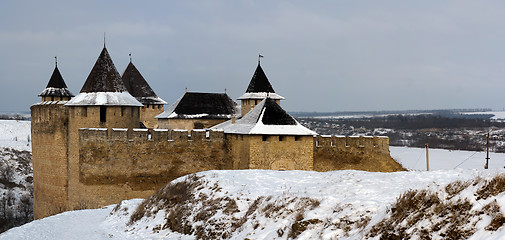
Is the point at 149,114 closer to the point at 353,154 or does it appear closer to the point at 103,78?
the point at 103,78

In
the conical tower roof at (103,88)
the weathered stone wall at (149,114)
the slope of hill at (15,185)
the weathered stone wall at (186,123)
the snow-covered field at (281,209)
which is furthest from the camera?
the weathered stone wall at (149,114)

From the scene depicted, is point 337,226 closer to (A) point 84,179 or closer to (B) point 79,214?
(B) point 79,214

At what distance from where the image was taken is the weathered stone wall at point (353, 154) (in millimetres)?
18984

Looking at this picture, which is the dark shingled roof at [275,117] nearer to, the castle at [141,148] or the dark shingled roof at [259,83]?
the castle at [141,148]

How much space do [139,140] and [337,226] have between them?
12377 mm

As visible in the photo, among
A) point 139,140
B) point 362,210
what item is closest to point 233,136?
point 139,140

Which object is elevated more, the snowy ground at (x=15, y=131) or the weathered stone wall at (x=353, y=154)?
the weathered stone wall at (x=353, y=154)

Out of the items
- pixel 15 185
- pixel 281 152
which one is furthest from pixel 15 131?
pixel 281 152

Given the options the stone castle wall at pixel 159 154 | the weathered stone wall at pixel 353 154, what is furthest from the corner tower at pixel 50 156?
the weathered stone wall at pixel 353 154

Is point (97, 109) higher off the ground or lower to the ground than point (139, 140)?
higher

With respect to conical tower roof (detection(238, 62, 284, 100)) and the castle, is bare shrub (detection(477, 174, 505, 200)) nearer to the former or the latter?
the castle

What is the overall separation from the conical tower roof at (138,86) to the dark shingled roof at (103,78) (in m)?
9.79

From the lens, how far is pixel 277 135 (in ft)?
57.0

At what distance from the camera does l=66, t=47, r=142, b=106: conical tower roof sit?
18.7 m
